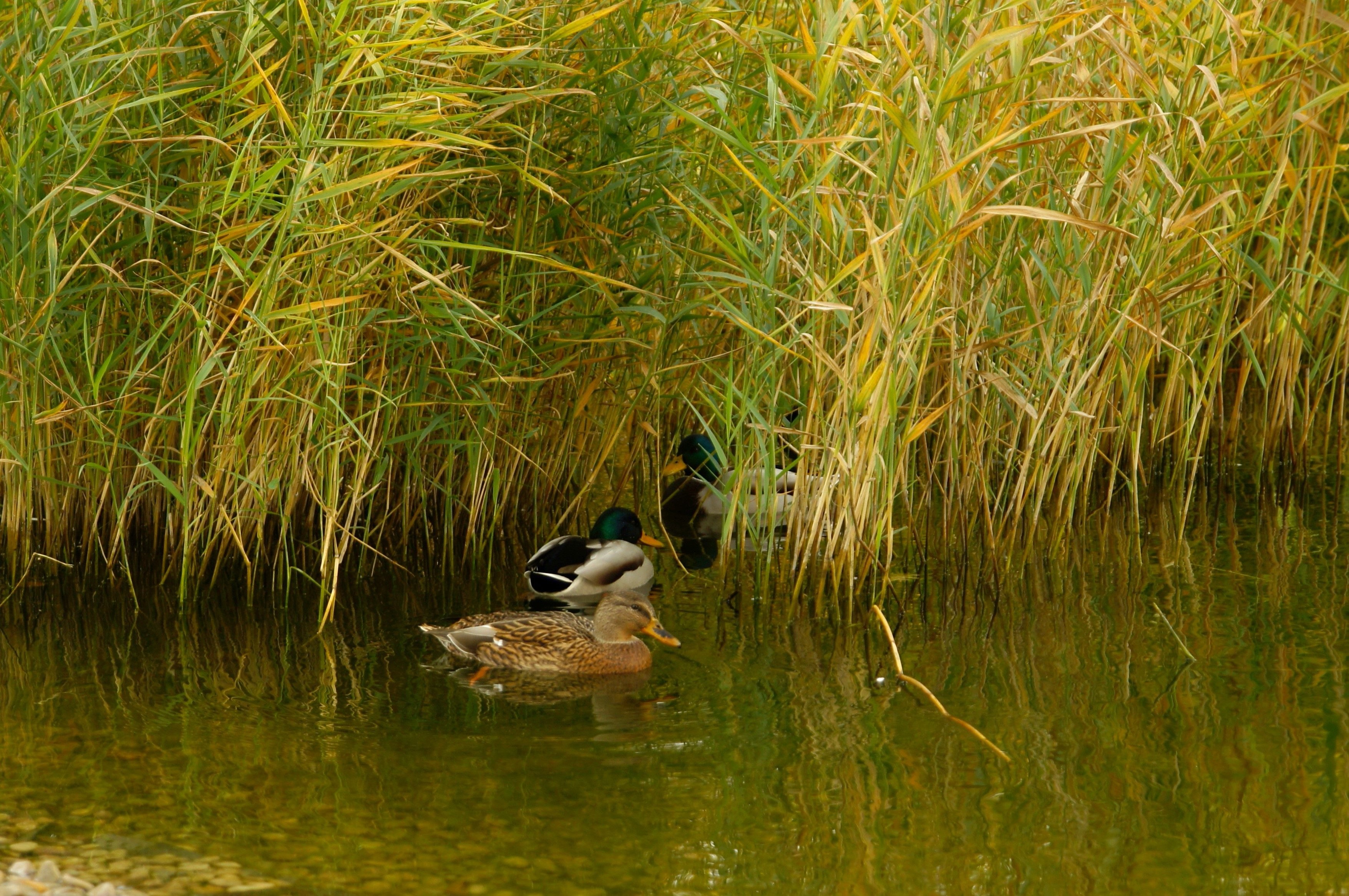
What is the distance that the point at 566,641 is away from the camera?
614cm

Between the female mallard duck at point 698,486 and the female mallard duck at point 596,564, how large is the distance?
0.47 m

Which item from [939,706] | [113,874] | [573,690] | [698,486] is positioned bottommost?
[113,874]

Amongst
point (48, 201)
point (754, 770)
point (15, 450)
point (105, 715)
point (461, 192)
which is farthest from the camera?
point (461, 192)

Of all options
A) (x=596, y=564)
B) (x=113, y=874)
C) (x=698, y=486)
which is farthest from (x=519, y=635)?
(x=698, y=486)

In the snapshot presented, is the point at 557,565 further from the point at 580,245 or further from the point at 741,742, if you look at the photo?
the point at 741,742

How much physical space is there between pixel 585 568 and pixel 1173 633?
2.57m

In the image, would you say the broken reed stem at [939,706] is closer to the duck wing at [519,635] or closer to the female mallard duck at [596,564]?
the duck wing at [519,635]

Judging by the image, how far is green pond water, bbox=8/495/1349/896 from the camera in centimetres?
425

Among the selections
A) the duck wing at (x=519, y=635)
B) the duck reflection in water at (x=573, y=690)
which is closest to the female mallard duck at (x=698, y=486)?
the duck wing at (x=519, y=635)

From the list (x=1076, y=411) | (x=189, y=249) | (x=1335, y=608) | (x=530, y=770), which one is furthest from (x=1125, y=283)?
(x=189, y=249)

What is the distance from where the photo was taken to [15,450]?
616cm

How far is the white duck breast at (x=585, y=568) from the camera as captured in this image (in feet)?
23.1

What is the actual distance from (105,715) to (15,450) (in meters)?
1.36

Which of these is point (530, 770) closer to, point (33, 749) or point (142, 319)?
point (33, 749)
